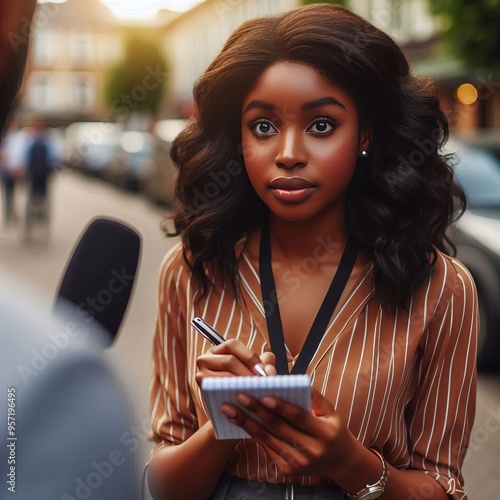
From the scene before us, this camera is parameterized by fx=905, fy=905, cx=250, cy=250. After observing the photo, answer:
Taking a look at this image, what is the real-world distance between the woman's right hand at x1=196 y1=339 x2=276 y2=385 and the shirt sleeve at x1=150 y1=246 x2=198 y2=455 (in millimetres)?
363

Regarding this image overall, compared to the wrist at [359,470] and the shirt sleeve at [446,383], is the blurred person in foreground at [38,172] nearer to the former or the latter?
the shirt sleeve at [446,383]

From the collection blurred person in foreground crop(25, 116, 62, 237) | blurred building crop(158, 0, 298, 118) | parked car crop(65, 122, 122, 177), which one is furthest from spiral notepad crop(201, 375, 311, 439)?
blurred building crop(158, 0, 298, 118)

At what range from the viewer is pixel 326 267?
156 centimetres

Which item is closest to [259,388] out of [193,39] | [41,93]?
[193,39]

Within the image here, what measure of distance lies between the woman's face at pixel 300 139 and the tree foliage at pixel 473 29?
1405cm

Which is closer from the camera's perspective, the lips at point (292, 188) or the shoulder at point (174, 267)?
the lips at point (292, 188)

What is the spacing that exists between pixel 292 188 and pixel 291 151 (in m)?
0.06

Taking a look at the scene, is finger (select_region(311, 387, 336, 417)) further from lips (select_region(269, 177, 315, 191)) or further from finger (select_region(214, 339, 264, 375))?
lips (select_region(269, 177, 315, 191))

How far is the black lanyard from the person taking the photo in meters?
1.45

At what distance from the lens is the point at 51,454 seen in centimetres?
59

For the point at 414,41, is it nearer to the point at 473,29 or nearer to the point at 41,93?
the point at 473,29

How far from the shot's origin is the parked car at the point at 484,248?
5844mm

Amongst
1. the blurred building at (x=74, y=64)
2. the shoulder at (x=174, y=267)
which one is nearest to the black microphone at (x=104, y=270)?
the shoulder at (x=174, y=267)

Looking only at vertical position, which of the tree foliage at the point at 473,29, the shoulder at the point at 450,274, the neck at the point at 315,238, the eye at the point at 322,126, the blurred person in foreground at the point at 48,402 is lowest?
the tree foliage at the point at 473,29
